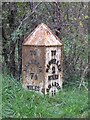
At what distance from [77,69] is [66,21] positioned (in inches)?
30.8

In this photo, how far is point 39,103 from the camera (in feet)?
14.4

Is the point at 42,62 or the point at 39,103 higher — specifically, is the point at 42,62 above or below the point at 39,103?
above

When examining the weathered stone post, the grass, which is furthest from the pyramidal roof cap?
the grass

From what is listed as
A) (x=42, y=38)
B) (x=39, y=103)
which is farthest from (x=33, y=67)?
(x=39, y=103)

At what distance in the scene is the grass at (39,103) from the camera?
403 centimetres

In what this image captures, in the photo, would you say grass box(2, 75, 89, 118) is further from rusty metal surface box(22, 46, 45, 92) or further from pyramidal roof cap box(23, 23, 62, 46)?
pyramidal roof cap box(23, 23, 62, 46)

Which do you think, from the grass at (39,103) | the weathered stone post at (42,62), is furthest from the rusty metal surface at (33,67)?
the grass at (39,103)

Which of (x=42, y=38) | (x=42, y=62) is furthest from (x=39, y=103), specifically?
(x=42, y=38)

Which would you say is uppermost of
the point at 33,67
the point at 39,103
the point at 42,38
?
the point at 42,38

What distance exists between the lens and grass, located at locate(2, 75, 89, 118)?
403cm

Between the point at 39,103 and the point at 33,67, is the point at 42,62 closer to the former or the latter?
the point at 33,67

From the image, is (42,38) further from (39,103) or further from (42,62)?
(39,103)

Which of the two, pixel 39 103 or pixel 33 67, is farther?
pixel 33 67

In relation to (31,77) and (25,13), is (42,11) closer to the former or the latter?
(25,13)
